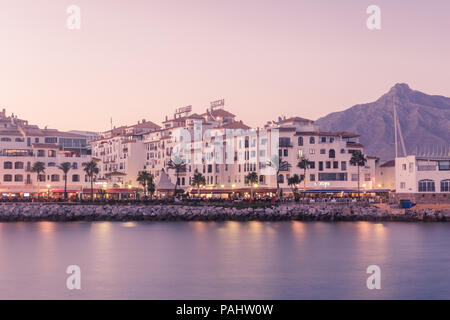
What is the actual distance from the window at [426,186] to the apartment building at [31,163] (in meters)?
60.5

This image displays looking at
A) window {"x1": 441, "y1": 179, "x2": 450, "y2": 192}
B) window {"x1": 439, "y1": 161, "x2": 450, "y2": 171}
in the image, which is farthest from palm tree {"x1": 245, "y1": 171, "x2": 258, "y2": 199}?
window {"x1": 441, "y1": 179, "x2": 450, "y2": 192}

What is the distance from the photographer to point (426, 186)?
89.9 metres

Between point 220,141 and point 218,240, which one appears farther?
point 220,141

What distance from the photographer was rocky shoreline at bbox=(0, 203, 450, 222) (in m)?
83.2

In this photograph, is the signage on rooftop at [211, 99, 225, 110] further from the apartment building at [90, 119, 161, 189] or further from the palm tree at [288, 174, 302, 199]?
the palm tree at [288, 174, 302, 199]

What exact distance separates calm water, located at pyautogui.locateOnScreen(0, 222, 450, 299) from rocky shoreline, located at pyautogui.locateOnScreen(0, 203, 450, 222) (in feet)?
23.1

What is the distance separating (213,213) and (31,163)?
4465 centimetres

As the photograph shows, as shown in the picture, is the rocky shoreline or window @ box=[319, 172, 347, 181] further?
window @ box=[319, 172, 347, 181]

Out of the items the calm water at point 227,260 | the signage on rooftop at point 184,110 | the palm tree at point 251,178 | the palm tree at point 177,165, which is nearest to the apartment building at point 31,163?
the palm tree at point 177,165

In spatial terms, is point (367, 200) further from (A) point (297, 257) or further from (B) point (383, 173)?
(A) point (297, 257)
